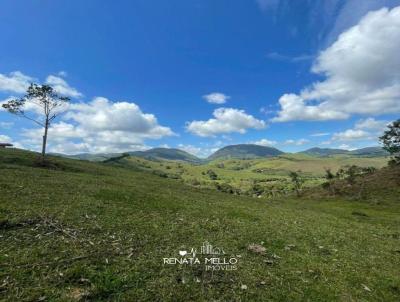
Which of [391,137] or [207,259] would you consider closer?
[207,259]

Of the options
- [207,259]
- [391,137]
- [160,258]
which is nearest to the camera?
[160,258]

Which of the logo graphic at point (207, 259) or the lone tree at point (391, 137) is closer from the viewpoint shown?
the logo graphic at point (207, 259)

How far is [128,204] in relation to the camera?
3019 cm

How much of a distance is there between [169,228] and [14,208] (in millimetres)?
10758

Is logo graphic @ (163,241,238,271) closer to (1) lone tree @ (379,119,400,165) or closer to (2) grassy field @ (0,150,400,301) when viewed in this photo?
(2) grassy field @ (0,150,400,301)

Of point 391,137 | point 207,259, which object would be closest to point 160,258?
point 207,259

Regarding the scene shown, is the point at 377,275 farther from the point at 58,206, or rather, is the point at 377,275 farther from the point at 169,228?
the point at 58,206

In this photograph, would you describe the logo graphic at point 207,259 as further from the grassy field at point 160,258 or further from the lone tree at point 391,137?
the lone tree at point 391,137

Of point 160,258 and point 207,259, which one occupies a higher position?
point 160,258

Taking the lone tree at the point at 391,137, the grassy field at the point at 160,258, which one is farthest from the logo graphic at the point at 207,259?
the lone tree at the point at 391,137

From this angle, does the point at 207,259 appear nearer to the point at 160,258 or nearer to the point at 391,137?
the point at 160,258

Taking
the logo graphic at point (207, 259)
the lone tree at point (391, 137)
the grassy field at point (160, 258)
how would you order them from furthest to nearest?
the lone tree at point (391, 137) < the logo graphic at point (207, 259) < the grassy field at point (160, 258)

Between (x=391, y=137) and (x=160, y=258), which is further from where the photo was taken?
(x=391, y=137)

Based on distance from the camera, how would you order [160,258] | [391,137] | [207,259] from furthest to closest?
[391,137] < [207,259] < [160,258]
